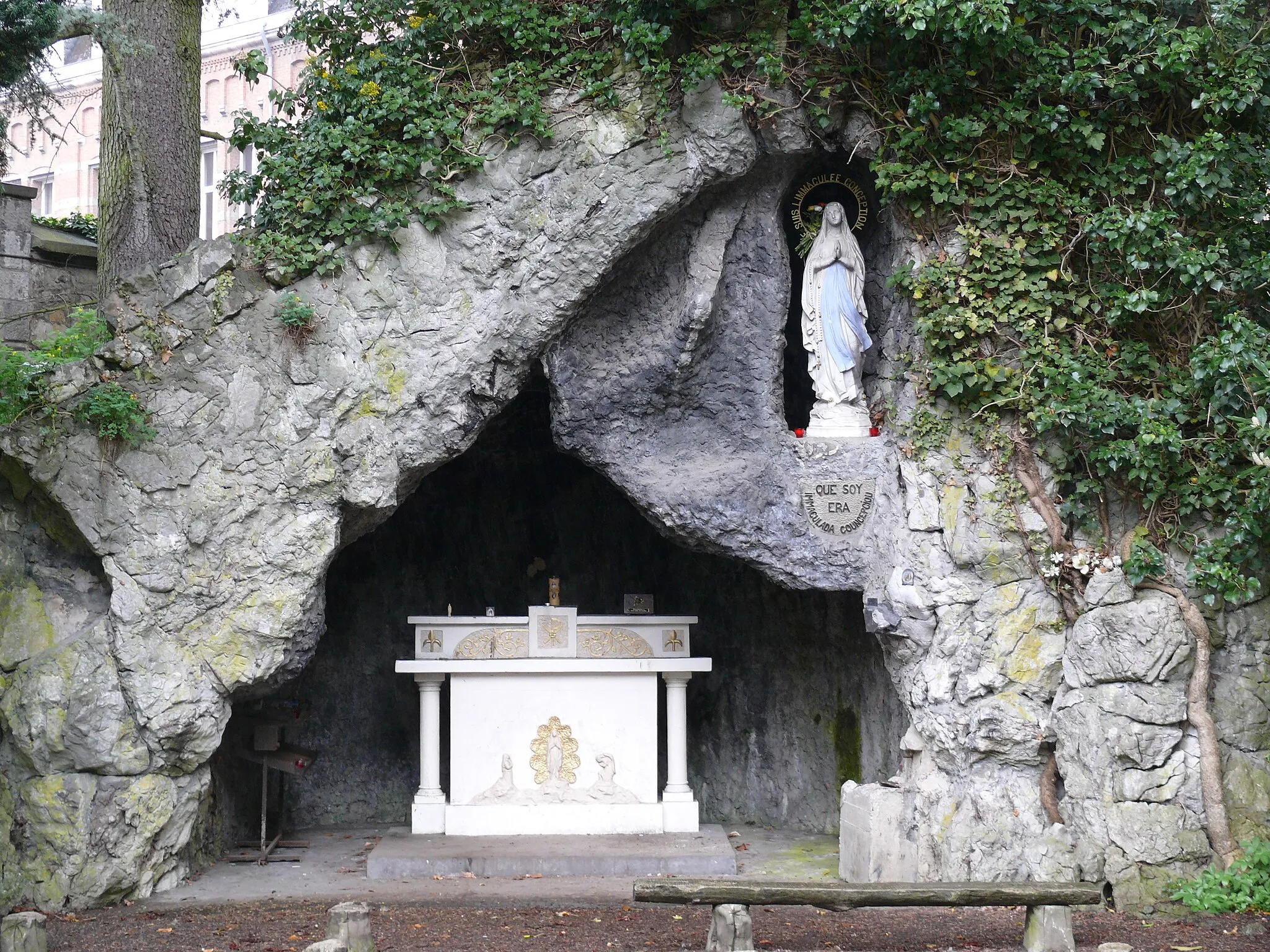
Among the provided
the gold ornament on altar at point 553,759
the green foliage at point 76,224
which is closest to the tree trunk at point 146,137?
the green foliage at point 76,224

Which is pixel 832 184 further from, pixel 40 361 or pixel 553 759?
pixel 40 361

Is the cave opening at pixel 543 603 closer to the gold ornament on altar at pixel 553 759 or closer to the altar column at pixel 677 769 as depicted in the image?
the altar column at pixel 677 769

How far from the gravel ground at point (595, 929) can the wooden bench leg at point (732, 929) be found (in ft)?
1.21

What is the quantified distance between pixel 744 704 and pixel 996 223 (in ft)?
14.7

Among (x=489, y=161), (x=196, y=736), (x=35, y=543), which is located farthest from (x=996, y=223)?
(x=35, y=543)

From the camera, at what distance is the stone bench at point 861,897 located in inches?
221

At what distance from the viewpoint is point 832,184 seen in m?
8.88

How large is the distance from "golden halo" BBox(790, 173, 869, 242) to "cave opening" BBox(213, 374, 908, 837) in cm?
236

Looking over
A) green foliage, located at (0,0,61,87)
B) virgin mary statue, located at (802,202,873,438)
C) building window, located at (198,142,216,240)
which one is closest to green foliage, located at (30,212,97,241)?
green foliage, located at (0,0,61,87)

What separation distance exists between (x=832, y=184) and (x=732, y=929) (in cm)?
552

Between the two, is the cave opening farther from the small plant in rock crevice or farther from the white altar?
the small plant in rock crevice

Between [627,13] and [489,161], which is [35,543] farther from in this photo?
[627,13]

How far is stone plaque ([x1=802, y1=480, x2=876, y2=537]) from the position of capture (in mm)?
8234

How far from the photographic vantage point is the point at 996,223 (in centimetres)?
757
